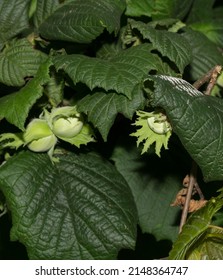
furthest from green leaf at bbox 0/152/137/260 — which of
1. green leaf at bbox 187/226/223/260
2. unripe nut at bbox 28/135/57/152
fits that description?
green leaf at bbox 187/226/223/260

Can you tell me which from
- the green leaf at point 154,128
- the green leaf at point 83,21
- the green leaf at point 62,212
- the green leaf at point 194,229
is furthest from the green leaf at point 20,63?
the green leaf at point 194,229

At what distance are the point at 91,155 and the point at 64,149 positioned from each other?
Answer: 0.06 metres

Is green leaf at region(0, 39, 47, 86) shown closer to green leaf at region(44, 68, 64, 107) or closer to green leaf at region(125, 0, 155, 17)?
green leaf at region(44, 68, 64, 107)

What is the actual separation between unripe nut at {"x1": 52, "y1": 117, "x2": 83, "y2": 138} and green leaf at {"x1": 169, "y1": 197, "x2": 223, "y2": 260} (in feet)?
0.97

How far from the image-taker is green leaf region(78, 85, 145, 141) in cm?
121

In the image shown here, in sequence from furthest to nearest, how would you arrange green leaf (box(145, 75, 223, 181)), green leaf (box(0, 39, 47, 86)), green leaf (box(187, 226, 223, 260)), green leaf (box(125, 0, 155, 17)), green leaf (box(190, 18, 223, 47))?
green leaf (box(190, 18, 223, 47)), green leaf (box(125, 0, 155, 17)), green leaf (box(0, 39, 47, 86)), green leaf (box(187, 226, 223, 260)), green leaf (box(145, 75, 223, 181))

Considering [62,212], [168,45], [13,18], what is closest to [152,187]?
[62,212]

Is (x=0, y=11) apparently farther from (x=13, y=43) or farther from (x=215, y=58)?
(x=215, y=58)

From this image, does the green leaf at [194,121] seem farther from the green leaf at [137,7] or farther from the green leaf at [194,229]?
the green leaf at [137,7]

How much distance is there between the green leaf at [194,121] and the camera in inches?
45.6

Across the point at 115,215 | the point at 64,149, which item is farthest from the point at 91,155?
the point at 115,215

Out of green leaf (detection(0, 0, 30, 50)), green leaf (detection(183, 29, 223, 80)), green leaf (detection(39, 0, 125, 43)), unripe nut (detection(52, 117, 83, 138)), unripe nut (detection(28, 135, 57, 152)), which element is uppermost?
green leaf (detection(39, 0, 125, 43))

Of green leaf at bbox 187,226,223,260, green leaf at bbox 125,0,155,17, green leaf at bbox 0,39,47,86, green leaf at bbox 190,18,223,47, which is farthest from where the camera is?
green leaf at bbox 190,18,223,47

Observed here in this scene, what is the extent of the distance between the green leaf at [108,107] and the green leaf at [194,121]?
0.06 meters
